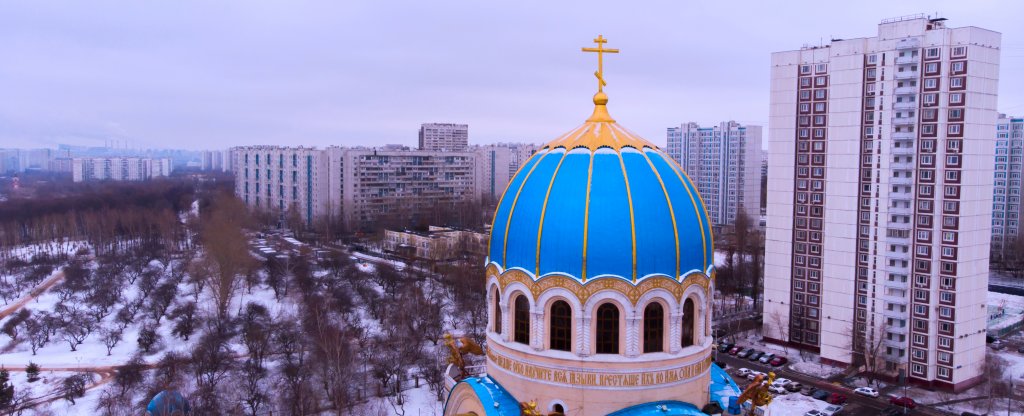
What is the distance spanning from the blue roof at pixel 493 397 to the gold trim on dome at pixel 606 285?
6.54ft

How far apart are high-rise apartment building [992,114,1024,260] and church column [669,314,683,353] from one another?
179ft

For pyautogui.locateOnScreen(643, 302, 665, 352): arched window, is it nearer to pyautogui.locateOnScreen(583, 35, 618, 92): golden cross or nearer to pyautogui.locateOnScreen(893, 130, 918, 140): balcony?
pyautogui.locateOnScreen(583, 35, 618, 92): golden cross

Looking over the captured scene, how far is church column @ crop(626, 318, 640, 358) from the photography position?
12.8 m

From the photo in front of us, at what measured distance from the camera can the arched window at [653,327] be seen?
1305cm

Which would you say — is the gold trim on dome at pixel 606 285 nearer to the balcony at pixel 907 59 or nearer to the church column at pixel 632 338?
the church column at pixel 632 338

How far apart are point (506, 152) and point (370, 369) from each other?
67.2 m

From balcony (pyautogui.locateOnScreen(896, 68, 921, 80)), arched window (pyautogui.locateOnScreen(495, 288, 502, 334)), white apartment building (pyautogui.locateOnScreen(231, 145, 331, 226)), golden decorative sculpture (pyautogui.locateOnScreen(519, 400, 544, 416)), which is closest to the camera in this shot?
golden decorative sculpture (pyautogui.locateOnScreen(519, 400, 544, 416))

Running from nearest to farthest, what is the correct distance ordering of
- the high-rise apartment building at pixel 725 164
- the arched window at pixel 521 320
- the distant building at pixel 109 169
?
the arched window at pixel 521 320 → the high-rise apartment building at pixel 725 164 → the distant building at pixel 109 169

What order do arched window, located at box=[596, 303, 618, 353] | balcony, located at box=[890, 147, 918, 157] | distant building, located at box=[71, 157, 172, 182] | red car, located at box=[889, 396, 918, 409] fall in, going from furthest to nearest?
1. distant building, located at box=[71, 157, 172, 182]
2. balcony, located at box=[890, 147, 918, 157]
3. red car, located at box=[889, 396, 918, 409]
4. arched window, located at box=[596, 303, 618, 353]

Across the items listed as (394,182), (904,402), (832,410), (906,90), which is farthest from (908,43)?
(394,182)

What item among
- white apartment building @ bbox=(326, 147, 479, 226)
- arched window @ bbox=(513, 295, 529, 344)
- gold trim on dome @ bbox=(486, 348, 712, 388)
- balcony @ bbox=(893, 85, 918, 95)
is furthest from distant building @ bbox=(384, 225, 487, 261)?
gold trim on dome @ bbox=(486, 348, 712, 388)

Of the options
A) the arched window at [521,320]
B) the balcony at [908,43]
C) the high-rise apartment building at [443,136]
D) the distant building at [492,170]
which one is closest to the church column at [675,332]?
the arched window at [521,320]

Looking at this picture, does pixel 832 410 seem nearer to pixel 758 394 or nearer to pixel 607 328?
pixel 758 394

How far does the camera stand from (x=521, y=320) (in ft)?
44.6
